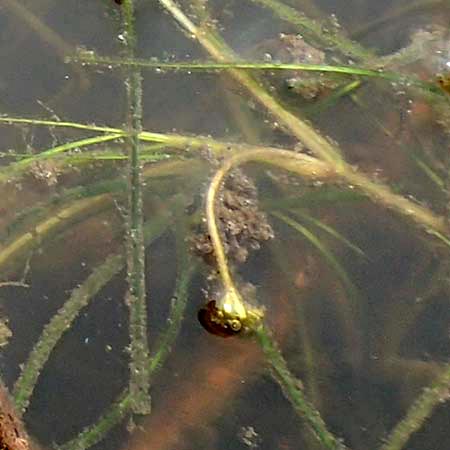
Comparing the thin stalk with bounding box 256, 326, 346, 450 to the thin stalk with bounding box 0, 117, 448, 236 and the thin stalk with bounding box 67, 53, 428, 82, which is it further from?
the thin stalk with bounding box 67, 53, 428, 82

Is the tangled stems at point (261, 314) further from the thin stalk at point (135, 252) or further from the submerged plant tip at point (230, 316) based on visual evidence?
the thin stalk at point (135, 252)

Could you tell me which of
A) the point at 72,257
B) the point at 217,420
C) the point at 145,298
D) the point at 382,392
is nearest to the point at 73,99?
the point at 72,257

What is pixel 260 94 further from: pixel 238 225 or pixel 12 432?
pixel 12 432

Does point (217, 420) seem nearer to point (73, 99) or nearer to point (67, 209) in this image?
point (67, 209)

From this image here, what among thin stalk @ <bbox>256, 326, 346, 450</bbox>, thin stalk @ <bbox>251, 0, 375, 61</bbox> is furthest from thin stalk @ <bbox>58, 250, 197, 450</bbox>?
thin stalk @ <bbox>251, 0, 375, 61</bbox>

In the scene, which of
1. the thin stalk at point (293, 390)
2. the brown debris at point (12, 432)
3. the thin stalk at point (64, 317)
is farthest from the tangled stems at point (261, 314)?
the brown debris at point (12, 432)

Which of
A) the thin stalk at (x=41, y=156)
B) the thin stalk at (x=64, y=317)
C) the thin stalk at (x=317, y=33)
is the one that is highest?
the thin stalk at (x=317, y=33)
